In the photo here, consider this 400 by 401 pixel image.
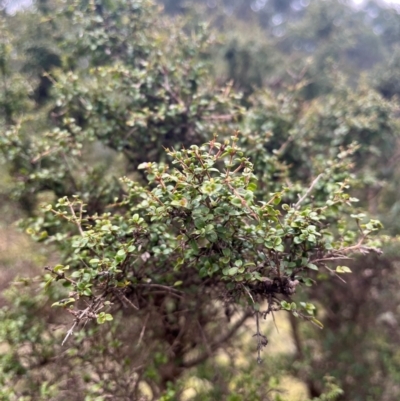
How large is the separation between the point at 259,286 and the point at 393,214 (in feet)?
10.9

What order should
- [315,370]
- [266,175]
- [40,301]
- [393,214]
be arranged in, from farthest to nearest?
[315,370], [393,214], [40,301], [266,175]

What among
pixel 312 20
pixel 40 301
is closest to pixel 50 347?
pixel 40 301

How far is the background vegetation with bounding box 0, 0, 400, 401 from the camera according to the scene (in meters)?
1.98

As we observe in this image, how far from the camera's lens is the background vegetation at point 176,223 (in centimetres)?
198

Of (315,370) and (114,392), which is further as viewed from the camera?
(315,370)

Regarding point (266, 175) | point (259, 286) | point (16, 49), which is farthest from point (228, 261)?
point (16, 49)

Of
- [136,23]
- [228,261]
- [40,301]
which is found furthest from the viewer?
[136,23]

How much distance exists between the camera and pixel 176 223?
2123 millimetres

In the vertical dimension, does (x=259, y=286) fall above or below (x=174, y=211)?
below

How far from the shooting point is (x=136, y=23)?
393 centimetres

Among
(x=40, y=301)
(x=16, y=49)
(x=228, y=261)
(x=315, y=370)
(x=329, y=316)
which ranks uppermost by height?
(x=16, y=49)

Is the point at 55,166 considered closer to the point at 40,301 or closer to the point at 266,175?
the point at 40,301

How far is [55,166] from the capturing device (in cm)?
355

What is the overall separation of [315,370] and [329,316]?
0.77m
